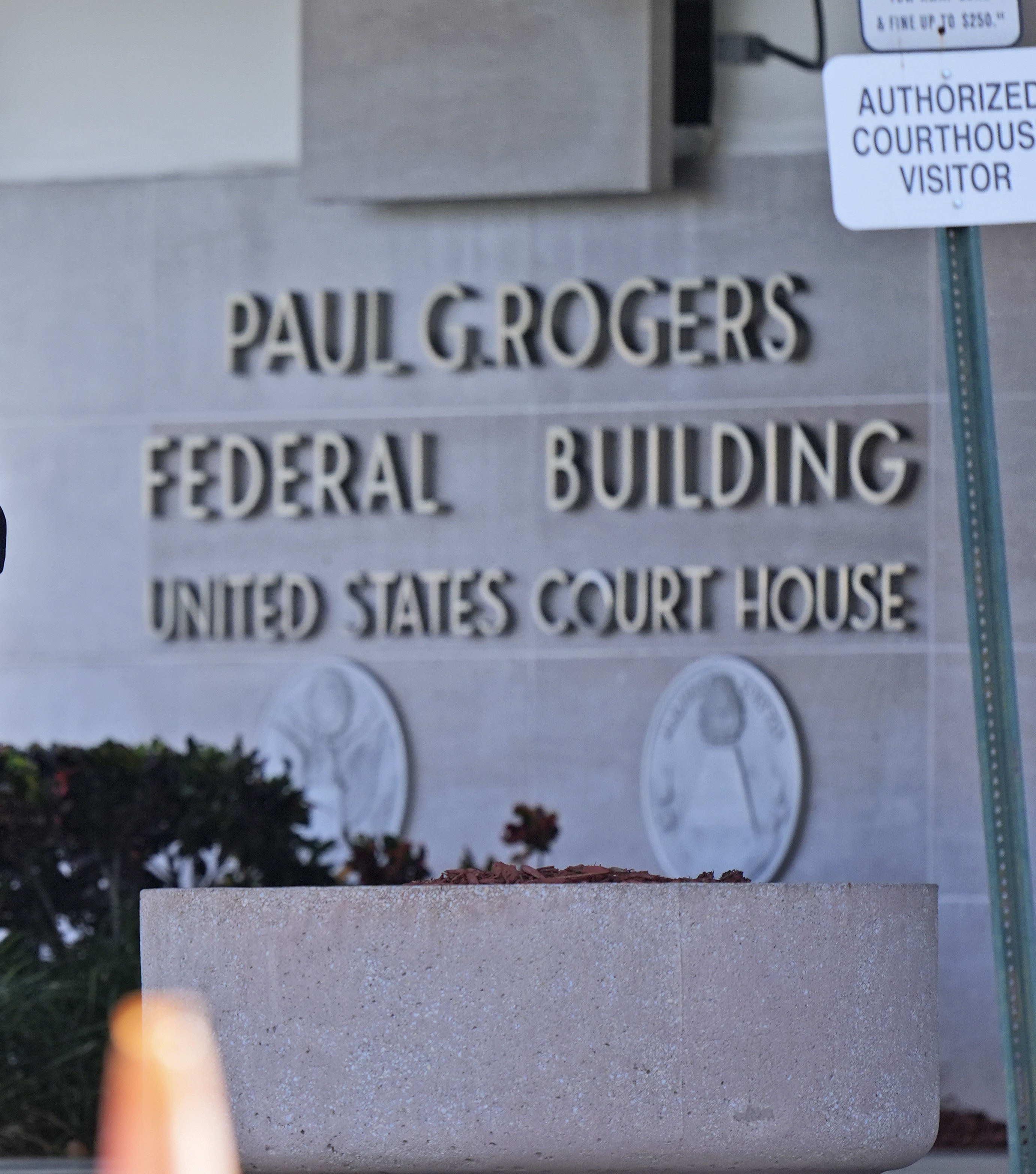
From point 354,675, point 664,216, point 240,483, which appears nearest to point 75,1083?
point 354,675

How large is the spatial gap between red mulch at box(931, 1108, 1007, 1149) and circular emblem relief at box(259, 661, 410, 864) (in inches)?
92.0

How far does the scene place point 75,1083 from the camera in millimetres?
5922

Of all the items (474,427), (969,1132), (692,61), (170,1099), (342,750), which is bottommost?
(969,1132)

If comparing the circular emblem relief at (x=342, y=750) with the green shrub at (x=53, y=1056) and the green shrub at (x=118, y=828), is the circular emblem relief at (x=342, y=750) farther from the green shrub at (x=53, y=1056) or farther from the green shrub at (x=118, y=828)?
the green shrub at (x=53, y=1056)

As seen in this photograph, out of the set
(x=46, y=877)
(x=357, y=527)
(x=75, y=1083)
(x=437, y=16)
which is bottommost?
(x=75, y=1083)

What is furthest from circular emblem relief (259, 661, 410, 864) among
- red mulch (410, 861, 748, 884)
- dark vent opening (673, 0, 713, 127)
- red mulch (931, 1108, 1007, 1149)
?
red mulch (410, 861, 748, 884)

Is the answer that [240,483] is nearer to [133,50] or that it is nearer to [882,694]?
[133,50]

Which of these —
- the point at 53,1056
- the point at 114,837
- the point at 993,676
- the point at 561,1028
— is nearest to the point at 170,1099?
the point at 561,1028

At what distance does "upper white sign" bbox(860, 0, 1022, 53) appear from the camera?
375 cm

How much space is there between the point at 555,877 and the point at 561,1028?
1.27 feet

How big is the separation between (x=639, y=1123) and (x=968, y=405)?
150 centimetres

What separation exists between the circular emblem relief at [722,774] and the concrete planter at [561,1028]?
3.81m

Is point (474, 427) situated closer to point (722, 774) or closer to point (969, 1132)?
point (722, 774)

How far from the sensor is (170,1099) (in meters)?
2.15
